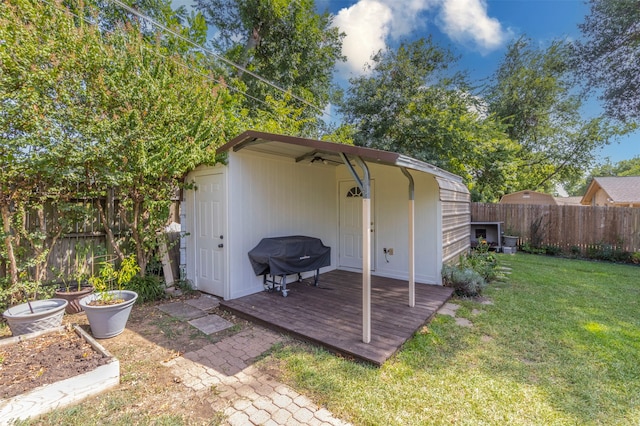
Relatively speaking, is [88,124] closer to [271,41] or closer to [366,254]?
[366,254]

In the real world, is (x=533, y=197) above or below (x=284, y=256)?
above

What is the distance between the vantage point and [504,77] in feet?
50.1

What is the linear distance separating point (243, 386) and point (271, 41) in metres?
12.8

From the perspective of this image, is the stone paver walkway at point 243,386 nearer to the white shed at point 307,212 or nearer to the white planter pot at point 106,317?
the white planter pot at point 106,317

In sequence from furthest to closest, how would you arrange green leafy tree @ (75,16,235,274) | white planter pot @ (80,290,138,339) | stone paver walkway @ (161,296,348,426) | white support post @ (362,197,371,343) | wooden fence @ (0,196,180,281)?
wooden fence @ (0,196,180,281) → green leafy tree @ (75,16,235,274) → white planter pot @ (80,290,138,339) → white support post @ (362,197,371,343) → stone paver walkway @ (161,296,348,426)

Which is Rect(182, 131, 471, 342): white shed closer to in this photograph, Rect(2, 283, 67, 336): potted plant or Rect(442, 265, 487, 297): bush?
Rect(442, 265, 487, 297): bush

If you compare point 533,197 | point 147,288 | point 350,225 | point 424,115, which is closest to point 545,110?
point 533,197

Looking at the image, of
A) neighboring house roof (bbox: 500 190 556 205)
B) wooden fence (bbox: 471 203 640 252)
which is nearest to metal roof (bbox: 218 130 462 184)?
wooden fence (bbox: 471 203 640 252)

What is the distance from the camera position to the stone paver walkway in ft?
6.99

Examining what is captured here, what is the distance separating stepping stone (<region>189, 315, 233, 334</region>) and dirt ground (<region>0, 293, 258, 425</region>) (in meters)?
0.08

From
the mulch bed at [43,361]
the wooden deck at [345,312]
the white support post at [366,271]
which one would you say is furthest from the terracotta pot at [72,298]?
the white support post at [366,271]

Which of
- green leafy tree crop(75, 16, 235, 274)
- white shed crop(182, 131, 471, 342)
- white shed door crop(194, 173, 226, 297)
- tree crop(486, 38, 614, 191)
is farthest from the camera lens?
tree crop(486, 38, 614, 191)

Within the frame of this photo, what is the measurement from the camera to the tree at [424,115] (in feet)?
33.2

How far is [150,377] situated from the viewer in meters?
2.64
